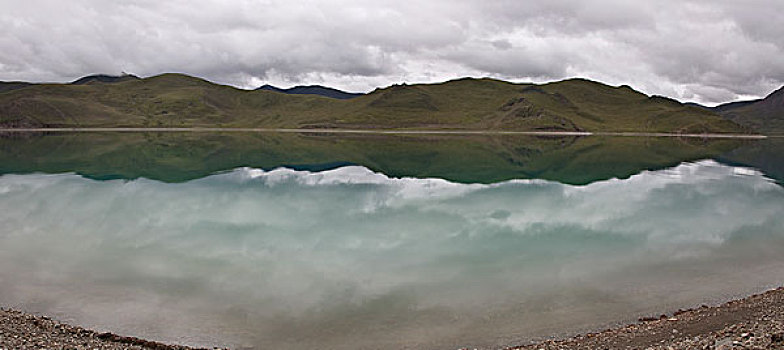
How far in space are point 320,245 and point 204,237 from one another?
6.94 meters

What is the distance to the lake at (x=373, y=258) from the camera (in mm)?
17641

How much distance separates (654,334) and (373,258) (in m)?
13.6

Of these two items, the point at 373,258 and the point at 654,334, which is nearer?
the point at 654,334

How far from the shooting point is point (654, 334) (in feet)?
50.6

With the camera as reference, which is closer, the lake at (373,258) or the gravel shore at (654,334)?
the gravel shore at (654,334)

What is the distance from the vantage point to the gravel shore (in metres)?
13.0

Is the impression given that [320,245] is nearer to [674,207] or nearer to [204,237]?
[204,237]

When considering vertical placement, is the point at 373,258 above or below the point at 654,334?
above

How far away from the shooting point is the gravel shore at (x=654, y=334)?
1303 cm

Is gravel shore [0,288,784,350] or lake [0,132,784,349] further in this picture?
lake [0,132,784,349]

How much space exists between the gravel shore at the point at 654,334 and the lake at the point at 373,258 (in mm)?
1061

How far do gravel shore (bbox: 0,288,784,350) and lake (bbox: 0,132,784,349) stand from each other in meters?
1.06

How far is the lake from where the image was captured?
17641 millimetres

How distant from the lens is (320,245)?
94.0ft
